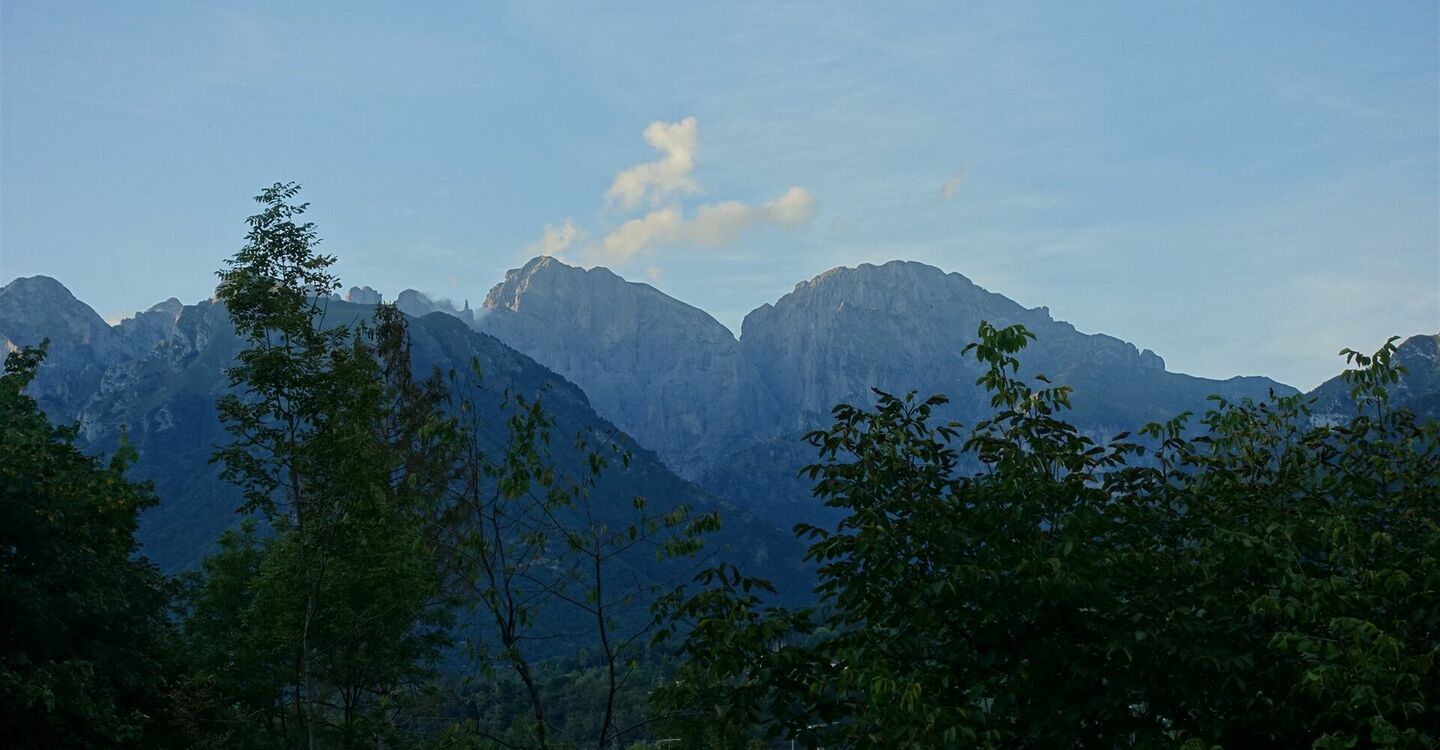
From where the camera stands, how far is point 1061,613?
11586 mm

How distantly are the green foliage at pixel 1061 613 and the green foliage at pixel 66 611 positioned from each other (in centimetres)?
1469

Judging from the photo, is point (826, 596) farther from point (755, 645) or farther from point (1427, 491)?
point (1427, 491)

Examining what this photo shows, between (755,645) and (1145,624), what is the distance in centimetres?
377

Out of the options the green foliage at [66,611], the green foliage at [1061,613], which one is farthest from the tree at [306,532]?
the green foliage at [1061,613]

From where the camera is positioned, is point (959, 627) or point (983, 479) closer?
point (959, 627)

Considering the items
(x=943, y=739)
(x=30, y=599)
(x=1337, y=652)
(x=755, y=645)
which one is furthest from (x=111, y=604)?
(x=1337, y=652)

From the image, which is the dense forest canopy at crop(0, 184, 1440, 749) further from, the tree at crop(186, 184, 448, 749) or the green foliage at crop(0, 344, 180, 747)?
the green foliage at crop(0, 344, 180, 747)

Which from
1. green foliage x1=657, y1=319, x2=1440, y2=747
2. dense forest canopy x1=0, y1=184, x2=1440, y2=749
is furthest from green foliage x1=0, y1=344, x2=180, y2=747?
green foliage x1=657, y1=319, x2=1440, y2=747

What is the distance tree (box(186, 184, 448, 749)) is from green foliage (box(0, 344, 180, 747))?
65.4 inches

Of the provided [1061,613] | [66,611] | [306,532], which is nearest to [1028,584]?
[1061,613]

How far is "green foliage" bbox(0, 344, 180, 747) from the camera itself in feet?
73.8

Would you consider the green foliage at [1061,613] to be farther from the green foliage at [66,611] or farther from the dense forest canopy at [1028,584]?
the green foliage at [66,611]

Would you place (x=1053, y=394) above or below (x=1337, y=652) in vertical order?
above

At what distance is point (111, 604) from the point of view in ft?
82.8
